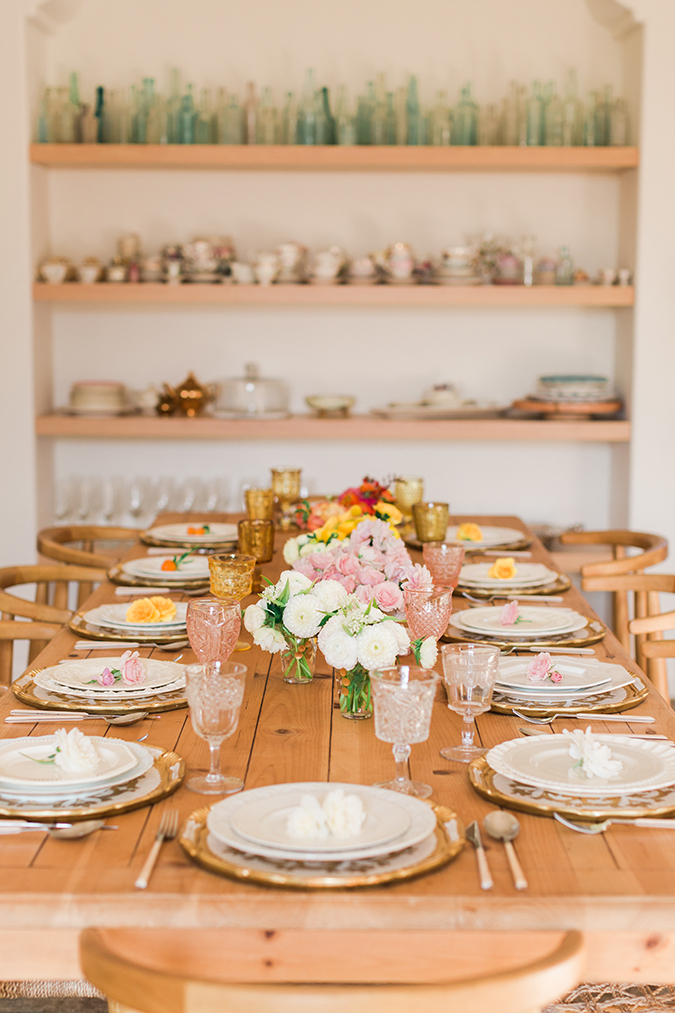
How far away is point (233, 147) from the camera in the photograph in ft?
12.1

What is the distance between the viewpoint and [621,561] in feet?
9.43

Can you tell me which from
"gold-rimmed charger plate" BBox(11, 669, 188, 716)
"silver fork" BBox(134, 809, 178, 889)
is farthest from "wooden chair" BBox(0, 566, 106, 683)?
"silver fork" BBox(134, 809, 178, 889)

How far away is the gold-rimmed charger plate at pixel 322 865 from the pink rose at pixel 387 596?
42cm

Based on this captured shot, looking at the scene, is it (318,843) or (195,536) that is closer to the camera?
(318,843)

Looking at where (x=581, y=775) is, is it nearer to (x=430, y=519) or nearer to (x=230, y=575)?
(x=230, y=575)

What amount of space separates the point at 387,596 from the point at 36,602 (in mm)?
1454

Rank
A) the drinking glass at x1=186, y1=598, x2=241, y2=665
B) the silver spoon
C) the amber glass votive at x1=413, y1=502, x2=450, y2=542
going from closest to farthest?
the silver spoon → the drinking glass at x1=186, y1=598, x2=241, y2=665 → the amber glass votive at x1=413, y1=502, x2=450, y2=542

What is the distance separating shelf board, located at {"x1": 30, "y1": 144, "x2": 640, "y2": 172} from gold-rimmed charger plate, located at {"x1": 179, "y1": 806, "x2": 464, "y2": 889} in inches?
117

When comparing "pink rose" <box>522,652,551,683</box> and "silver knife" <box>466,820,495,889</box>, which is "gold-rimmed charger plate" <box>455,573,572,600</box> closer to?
"pink rose" <box>522,652,551,683</box>

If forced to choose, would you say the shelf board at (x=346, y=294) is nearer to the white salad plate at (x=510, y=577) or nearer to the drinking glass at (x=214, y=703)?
the white salad plate at (x=510, y=577)

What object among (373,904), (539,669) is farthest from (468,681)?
(373,904)

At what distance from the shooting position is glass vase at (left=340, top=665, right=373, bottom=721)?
1540 millimetres

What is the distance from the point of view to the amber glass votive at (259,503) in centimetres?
277

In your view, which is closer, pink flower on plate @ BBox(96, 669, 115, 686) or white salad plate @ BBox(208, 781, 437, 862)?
white salad plate @ BBox(208, 781, 437, 862)
